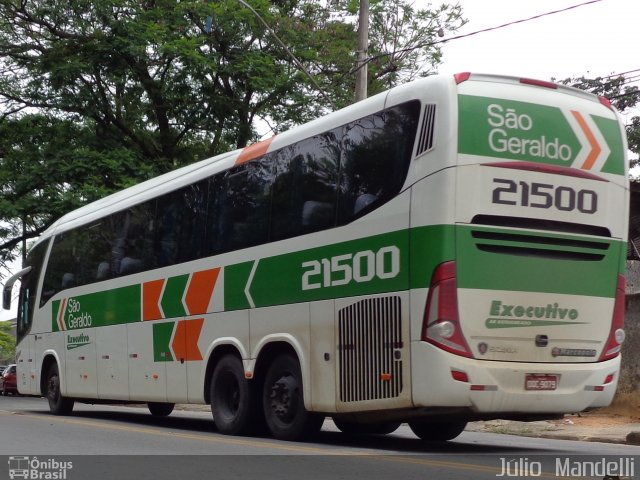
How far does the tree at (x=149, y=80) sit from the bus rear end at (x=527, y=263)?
54.1 ft

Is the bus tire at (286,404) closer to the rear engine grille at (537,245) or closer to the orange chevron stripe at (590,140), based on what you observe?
the rear engine grille at (537,245)

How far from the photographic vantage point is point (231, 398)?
1323 cm

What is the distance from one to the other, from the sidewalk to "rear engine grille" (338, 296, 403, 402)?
4688mm

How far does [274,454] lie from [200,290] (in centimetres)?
430

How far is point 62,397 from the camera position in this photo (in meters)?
18.5

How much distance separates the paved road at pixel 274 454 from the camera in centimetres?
842

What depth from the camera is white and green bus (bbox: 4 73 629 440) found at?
32.0 feet

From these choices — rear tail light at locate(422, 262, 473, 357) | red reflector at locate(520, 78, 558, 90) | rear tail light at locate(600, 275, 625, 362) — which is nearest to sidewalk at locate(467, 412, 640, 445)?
rear tail light at locate(600, 275, 625, 362)

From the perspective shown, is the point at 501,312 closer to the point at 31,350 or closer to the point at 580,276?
the point at 580,276

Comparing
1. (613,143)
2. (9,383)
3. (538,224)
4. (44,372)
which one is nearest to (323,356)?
(538,224)

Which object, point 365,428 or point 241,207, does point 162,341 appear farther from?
point 365,428

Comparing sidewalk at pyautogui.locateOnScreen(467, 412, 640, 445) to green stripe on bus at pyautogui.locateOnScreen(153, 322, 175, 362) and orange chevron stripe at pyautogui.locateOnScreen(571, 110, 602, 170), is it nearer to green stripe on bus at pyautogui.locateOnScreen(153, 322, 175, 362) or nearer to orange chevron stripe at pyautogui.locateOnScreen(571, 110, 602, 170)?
orange chevron stripe at pyautogui.locateOnScreen(571, 110, 602, 170)

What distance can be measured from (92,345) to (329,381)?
7277 millimetres

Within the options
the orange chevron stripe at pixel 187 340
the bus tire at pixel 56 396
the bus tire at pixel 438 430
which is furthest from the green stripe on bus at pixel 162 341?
the bus tire at pixel 56 396
